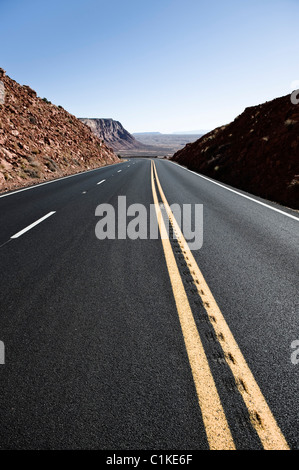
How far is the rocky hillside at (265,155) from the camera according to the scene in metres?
11.3

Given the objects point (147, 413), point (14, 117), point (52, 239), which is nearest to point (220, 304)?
point (147, 413)

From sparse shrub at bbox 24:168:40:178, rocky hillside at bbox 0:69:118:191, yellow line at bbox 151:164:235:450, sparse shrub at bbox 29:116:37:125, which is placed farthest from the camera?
sparse shrub at bbox 29:116:37:125

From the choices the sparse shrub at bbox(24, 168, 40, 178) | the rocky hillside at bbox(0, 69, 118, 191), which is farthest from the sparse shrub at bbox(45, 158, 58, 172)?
the sparse shrub at bbox(24, 168, 40, 178)

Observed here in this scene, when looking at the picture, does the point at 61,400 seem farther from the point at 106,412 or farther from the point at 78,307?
the point at 78,307

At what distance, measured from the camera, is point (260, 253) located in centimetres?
479

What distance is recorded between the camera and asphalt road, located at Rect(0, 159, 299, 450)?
177 centimetres

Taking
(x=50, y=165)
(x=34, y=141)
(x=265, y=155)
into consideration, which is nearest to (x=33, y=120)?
(x=34, y=141)

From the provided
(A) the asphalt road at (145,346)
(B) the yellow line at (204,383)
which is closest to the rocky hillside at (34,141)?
(A) the asphalt road at (145,346)

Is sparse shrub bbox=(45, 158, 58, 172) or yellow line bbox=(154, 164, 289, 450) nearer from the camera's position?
yellow line bbox=(154, 164, 289, 450)

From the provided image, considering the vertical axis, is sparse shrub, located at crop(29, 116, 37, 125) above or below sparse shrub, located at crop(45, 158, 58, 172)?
above

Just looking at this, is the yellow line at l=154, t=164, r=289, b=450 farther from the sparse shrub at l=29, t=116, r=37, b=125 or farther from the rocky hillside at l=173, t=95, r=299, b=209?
the sparse shrub at l=29, t=116, r=37, b=125

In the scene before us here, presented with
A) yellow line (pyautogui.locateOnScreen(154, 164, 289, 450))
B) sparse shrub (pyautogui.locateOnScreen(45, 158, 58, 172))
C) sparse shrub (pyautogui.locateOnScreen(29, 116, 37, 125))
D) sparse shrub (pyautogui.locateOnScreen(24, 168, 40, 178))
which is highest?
sparse shrub (pyautogui.locateOnScreen(29, 116, 37, 125))

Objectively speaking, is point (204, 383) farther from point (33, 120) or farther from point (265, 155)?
point (33, 120)

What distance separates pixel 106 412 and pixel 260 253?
3.76 metres
